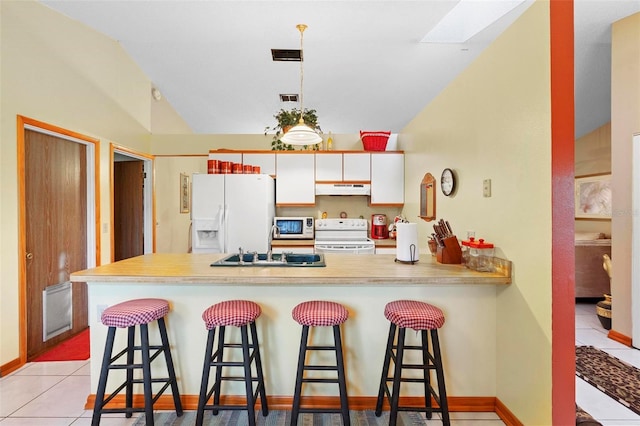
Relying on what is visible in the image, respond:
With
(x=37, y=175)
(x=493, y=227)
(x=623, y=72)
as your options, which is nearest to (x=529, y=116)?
(x=493, y=227)

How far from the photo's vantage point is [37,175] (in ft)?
8.92

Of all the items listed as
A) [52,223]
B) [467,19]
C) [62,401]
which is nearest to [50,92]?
[52,223]

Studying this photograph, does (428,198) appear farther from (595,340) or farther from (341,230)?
(595,340)

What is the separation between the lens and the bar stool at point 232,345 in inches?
66.6

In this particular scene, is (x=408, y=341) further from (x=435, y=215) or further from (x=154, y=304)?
(x=154, y=304)

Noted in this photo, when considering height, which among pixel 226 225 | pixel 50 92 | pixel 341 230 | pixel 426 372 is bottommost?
pixel 426 372

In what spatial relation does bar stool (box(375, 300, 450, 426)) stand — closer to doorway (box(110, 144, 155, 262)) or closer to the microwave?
the microwave

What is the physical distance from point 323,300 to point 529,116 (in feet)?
5.12

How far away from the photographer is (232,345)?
5.97 ft

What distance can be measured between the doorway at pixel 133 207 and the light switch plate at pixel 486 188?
418cm

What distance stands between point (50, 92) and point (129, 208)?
1909mm

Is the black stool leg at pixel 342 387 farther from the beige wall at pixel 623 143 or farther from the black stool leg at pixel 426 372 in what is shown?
the beige wall at pixel 623 143

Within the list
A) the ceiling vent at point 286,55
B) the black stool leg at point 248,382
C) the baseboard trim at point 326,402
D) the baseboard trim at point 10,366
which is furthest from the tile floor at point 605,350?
the baseboard trim at point 10,366

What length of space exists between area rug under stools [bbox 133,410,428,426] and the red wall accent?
78 cm
